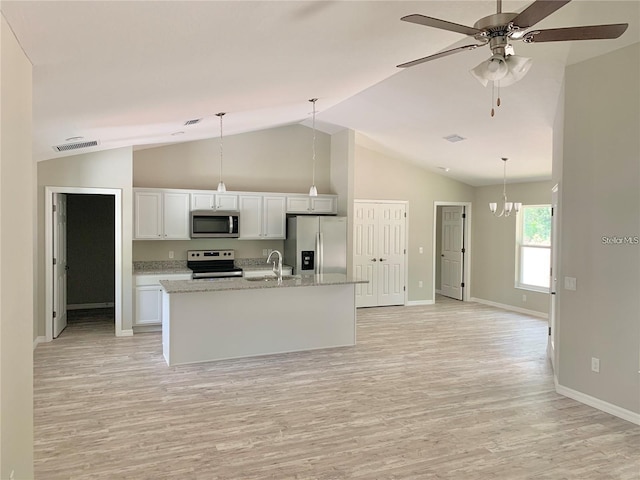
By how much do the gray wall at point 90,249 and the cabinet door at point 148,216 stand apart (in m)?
2.20

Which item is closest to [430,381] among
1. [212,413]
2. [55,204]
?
[212,413]

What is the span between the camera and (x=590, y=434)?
3482 millimetres

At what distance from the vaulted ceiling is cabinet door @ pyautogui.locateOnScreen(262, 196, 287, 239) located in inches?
53.7

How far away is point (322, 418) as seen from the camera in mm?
3723

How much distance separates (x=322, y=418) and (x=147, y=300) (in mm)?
3863

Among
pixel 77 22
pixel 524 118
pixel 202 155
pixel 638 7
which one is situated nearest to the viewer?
pixel 77 22

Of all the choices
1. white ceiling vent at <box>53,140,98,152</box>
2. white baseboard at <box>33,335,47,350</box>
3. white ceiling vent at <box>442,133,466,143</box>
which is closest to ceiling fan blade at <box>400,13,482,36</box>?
white ceiling vent at <box>53,140,98,152</box>

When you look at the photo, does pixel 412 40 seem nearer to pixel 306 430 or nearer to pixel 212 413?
pixel 306 430

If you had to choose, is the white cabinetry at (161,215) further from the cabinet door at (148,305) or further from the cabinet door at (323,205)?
the cabinet door at (323,205)

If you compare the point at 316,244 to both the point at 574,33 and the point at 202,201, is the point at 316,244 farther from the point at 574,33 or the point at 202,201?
the point at 574,33

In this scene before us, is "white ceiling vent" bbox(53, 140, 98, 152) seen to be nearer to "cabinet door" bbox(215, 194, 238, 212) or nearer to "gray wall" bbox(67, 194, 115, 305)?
"cabinet door" bbox(215, 194, 238, 212)

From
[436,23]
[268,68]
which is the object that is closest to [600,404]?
[436,23]

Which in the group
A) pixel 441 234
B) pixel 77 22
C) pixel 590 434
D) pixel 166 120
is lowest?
pixel 590 434

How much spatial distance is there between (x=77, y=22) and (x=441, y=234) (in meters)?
9.45
